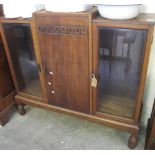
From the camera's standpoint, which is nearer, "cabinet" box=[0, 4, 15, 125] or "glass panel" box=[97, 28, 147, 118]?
"glass panel" box=[97, 28, 147, 118]

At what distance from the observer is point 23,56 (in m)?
1.22

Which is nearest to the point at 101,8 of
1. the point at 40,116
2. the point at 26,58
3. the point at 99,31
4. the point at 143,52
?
the point at 99,31

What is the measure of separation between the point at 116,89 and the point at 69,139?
46 centimetres

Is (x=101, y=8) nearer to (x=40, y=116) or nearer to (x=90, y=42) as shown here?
(x=90, y=42)

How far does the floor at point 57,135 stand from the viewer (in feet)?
3.80

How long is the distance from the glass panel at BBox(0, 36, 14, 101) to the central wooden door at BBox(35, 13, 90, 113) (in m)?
0.37

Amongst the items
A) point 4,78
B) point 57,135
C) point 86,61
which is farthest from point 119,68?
point 4,78

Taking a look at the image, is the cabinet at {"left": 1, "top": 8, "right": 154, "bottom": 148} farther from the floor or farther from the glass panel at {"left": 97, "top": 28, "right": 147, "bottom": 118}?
the floor

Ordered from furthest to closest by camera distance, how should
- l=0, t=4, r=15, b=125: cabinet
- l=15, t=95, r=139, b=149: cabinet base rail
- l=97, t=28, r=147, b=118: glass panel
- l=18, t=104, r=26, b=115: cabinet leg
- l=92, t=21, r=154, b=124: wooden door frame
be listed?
l=18, t=104, r=26, b=115: cabinet leg → l=0, t=4, r=15, b=125: cabinet → l=15, t=95, r=139, b=149: cabinet base rail → l=97, t=28, r=147, b=118: glass panel → l=92, t=21, r=154, b=124: wooden door frame

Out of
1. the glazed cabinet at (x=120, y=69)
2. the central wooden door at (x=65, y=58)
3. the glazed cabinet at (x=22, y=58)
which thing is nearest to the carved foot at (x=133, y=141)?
the glazed cabinet at (x=120, y=69)

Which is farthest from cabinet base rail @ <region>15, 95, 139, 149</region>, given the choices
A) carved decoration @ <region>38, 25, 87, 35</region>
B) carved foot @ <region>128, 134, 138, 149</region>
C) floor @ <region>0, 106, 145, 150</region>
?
carved decoration @ <region>38, 25, 87, 35</region>

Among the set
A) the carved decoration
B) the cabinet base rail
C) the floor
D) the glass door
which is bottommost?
the floor

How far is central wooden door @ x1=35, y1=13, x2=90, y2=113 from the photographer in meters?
0.88

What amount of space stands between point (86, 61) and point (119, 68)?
21 cm
